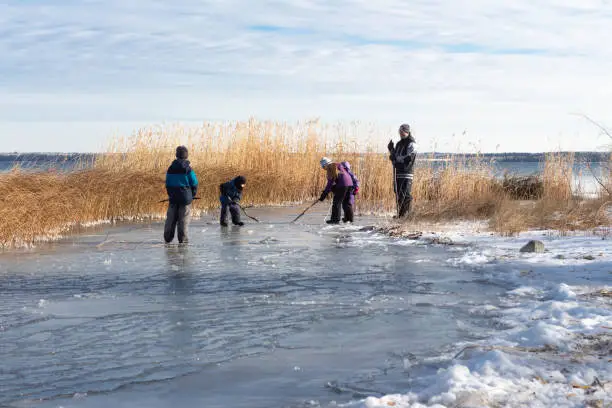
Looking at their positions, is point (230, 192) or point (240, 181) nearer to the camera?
point (240, 181)

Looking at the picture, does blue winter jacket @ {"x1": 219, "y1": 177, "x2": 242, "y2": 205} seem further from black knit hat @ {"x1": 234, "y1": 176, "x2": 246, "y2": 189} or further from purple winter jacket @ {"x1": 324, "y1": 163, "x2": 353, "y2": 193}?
purple winter jacket @ {"x1": 324, "y1": 163, "x2": 353, "y2": 193}

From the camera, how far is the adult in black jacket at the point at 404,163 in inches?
580

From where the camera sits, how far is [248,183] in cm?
2148

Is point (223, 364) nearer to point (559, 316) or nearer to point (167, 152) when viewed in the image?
point (559, 316)

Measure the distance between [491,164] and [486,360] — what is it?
1533 cm

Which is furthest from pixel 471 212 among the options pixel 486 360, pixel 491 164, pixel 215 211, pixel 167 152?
pixel 486 360

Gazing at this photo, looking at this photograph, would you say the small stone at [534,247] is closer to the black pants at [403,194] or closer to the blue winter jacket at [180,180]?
the black pants at [403,194]

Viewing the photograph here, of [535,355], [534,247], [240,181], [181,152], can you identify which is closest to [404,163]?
[240,181]

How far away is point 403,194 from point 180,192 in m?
4.68

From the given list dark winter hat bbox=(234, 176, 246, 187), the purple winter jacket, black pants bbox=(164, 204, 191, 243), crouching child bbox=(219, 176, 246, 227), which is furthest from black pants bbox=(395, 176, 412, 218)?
black pants bbox=(164, 204, 191, 243)

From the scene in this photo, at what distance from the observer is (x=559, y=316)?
634cm

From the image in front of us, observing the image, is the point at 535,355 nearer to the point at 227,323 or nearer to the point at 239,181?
the point at 227,323

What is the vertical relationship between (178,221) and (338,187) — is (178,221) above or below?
below

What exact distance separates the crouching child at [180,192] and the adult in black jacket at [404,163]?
404 centimetres
